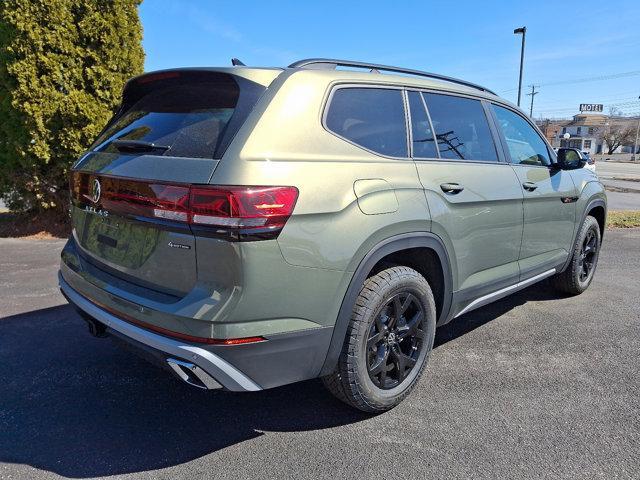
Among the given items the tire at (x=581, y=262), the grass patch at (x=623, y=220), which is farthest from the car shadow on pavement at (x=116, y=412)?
the grass patch at (x=623, y=220)

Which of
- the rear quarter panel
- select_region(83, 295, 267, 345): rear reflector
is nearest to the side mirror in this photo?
the rear quarter panel

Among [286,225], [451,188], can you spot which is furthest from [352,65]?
[286,225]

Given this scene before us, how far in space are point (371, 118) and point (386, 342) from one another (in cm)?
126

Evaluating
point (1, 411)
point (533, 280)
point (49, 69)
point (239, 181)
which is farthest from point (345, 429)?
point (49, 69)

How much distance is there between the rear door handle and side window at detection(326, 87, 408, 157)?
32 cm

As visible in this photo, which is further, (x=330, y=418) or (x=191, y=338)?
(x=330, y=418)

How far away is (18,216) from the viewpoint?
8.69m

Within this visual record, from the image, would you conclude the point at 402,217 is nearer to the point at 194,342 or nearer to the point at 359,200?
the point at 359,200

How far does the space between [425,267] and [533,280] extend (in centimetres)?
150

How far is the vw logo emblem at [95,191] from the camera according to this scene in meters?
2.59

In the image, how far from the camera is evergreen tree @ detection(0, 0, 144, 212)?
6762mm

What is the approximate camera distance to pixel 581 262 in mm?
4906

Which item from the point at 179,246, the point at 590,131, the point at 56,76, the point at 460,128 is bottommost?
the point at 179,246

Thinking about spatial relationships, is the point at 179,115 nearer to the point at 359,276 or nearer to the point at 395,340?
the point at 359,276
